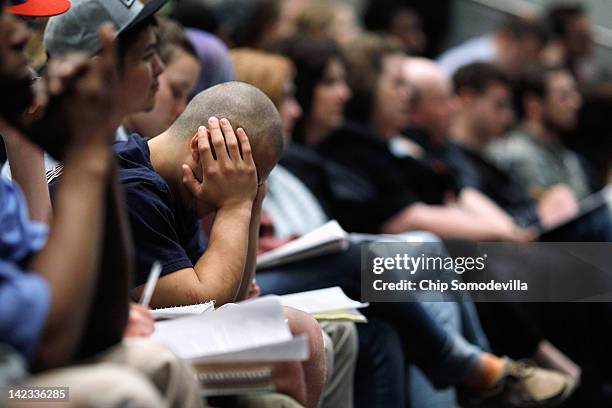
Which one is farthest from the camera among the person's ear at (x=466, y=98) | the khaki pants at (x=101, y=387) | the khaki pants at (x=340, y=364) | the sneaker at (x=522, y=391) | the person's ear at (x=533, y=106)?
the person's ear at (x=533, y=106)

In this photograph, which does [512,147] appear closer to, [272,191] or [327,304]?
[272,191]

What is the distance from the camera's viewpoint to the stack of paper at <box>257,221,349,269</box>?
312cm

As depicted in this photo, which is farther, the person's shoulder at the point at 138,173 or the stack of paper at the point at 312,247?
the stack of paper at the point at 312,247

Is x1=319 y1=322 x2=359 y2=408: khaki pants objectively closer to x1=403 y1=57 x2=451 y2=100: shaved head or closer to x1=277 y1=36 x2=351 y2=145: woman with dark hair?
x1=277 y1=36 x2=351 y2=145: woman with dark hair

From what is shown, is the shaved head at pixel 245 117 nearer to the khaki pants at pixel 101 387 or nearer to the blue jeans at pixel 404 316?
the blue jeans at pixel 404 316

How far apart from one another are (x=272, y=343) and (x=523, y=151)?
4353 millimetres

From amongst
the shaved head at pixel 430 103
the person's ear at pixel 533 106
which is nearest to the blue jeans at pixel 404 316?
the shaved head at pixel 430 103

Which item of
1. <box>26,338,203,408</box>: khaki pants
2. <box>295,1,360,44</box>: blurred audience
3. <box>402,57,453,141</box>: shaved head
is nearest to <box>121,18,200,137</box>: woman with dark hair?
<box>26,338,203,408</box>: khaki pants

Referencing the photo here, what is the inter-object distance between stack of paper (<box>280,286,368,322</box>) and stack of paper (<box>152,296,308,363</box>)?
27.7 inches

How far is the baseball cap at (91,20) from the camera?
2.81m

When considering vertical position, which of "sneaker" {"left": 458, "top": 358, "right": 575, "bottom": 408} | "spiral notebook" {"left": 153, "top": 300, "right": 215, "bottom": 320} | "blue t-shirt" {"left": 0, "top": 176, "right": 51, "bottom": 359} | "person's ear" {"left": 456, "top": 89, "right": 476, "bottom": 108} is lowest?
"person's ear" {"left": 456, "top": 89, "right": 476, "bottom": 108}

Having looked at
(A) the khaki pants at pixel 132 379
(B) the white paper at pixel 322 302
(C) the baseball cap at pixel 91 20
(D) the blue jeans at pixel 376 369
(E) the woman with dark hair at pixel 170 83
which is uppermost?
(A) the khaki pants at pixel 132 379

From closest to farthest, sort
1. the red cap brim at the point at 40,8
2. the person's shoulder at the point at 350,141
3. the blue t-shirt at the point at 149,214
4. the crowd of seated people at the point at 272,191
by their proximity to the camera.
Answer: the crowd of seated people at the point at 272,191 → the blue t-shirt at the point at 149,214 → the red cap brim at the point at 40,8 → the person's shoulder at the point at 350,141

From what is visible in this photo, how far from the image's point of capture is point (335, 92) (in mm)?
4578
